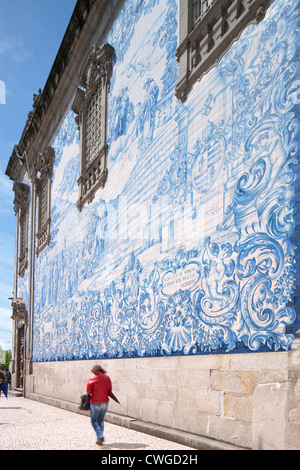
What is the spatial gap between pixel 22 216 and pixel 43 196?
13.2 feet

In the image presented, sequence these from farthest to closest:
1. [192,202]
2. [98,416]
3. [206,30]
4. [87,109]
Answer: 1. [87,109]
2. [206,30]
3. [192,202]
4. [98,416]

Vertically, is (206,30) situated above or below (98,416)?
above

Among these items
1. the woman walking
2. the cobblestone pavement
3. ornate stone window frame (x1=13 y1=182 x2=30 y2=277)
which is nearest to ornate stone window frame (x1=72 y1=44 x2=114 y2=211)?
the cobblestone pavement

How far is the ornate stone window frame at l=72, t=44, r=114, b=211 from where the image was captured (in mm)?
9703

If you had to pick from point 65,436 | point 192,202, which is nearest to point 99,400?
point 65,436

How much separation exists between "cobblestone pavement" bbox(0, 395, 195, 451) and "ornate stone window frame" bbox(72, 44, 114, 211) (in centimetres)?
437

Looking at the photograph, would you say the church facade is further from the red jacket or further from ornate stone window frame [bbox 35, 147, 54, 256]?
ornate stone window frame [bbox 35, 147, 54, 256]

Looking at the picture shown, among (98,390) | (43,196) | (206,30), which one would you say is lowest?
(98,390)

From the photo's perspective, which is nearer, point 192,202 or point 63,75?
point 192,202

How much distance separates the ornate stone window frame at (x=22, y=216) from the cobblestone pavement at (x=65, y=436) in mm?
10340

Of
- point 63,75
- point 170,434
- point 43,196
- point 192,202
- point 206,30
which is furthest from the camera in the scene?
point 43,196

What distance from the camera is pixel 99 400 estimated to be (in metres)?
5.45

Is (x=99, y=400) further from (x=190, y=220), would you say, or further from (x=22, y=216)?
(x=22, y=216)

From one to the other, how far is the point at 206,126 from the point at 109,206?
3.54 meters
